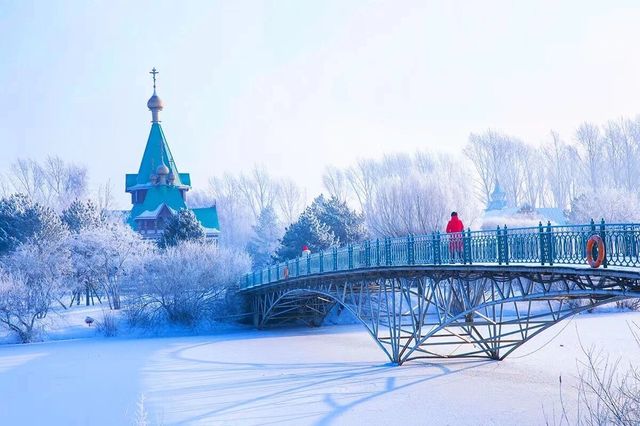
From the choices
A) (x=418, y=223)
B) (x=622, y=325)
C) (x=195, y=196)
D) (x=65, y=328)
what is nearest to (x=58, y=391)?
(x=65, y=328)

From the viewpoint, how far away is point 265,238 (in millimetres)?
65062

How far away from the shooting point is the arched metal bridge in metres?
Result: 12.8

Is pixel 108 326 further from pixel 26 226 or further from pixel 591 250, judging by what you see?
pixel 591 250

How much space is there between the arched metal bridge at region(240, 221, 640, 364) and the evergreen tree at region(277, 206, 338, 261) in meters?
6.79

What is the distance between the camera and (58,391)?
20.5 metres

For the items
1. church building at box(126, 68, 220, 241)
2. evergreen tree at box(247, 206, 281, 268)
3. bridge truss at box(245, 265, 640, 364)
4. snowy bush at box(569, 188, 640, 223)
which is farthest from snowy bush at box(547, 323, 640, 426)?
evergreen tree at box(247, 206, 281, 268)

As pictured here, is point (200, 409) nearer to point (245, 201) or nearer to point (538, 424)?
point (538, 424)

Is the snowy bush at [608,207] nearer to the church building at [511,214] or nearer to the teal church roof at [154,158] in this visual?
the church building at [511,214]

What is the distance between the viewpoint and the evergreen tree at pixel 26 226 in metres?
43.7

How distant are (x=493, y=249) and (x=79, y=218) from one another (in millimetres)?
37929

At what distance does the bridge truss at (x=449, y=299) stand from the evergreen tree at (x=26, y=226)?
13.1 meters

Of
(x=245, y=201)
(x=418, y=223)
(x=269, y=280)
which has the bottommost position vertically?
(x=269, y=280)

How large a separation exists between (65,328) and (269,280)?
10.5m

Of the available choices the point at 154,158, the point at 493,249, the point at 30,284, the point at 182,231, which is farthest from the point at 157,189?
the point at 493,249
